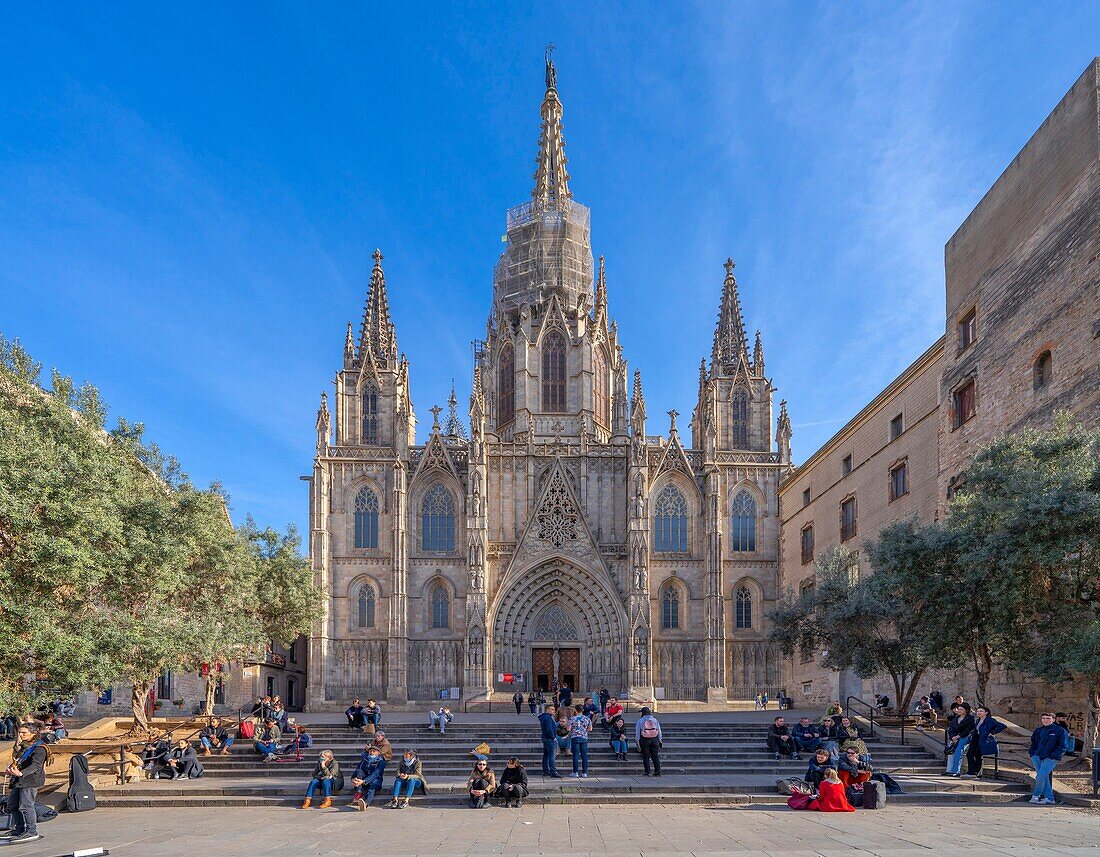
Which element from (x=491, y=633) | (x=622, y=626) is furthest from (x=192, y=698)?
(x=622, y=626)

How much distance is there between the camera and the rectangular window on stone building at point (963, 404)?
29.3 metres

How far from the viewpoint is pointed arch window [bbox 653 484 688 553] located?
48.2 metres

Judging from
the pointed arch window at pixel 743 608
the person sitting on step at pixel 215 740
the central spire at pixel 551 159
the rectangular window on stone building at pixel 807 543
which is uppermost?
the central spire at pixel 551 159

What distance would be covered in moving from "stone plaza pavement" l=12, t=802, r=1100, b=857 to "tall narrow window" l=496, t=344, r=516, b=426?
122 feet

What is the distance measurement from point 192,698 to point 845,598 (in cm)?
3039

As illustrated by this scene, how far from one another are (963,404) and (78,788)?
26.1m

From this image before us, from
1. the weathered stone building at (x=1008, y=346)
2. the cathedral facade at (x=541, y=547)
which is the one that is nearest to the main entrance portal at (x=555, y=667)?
the cathedral facade at (x=541, y=547)

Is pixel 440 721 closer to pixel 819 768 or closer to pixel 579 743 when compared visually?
pixel 579 743

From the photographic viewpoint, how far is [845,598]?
28.2 m

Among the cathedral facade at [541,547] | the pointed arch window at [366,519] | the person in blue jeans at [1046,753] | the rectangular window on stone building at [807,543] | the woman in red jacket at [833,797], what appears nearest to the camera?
the person in blue jeans at [1046,753]

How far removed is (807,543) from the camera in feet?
146

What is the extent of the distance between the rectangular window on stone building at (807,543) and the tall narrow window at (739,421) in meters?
6.72

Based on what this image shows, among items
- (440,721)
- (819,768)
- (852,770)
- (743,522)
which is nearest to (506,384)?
(743,522)

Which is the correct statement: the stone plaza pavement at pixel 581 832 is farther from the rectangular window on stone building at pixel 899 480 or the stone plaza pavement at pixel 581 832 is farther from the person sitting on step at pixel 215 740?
the rectangular window on stone building at pixel 899 480
